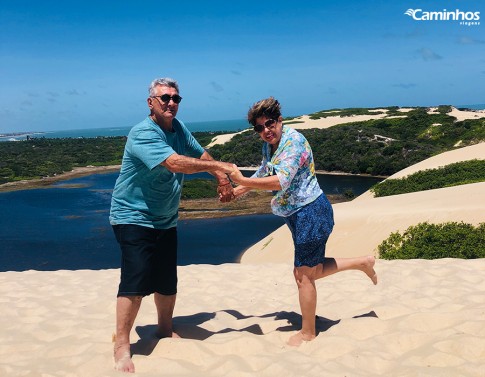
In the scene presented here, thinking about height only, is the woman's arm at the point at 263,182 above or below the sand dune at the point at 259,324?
above

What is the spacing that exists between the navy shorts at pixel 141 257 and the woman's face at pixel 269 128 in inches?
46.1

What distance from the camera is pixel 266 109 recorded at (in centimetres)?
386

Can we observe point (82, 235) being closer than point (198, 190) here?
Yes

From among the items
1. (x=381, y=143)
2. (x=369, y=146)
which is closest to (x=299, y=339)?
(x=369, y=146)

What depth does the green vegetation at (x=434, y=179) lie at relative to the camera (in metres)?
17.2

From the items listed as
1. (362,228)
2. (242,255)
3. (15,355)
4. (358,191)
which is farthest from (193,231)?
(15,355)

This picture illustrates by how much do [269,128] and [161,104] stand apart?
899 mm

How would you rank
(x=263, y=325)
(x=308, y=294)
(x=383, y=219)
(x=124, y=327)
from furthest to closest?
(x=383, y=219)
(x=263, y=325)
(x=308, y=294)
(x=124, y=327)

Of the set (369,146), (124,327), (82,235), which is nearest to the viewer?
(124,327)

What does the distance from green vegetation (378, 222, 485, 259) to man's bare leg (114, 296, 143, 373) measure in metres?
6.35

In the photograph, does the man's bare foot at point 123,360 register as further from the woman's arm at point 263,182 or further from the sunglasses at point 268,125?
the sunglasses at point 268,125

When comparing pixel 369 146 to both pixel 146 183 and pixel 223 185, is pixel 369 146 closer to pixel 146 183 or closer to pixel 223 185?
pixel 223 185

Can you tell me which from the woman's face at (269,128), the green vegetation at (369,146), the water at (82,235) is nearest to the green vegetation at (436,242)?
the woman's face at (269,128)

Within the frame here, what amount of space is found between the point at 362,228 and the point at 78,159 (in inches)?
2095
